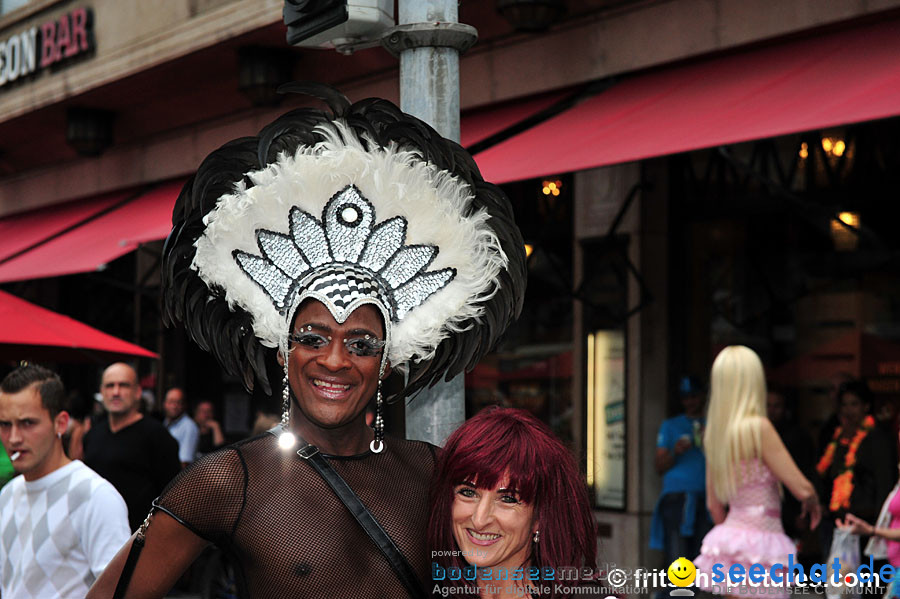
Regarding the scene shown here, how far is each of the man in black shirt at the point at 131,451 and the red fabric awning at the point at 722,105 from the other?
8.18 feet

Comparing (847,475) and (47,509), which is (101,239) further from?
(47,509)

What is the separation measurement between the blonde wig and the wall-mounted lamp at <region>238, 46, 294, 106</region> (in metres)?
5.54

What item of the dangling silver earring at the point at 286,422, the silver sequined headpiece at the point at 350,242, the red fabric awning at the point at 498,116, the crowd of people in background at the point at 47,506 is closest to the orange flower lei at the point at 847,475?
the red fabric awning at the point at 498,116

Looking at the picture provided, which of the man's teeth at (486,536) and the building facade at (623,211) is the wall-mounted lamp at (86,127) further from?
the man's teeth at (486,536)

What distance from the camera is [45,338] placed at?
7738 mm

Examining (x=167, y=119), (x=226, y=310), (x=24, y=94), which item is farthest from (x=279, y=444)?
(x=24, y=94)

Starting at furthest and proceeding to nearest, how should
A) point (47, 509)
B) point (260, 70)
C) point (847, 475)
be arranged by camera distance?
1. point (260, 70)
2. point (847, 475)
3. point (47, 509)

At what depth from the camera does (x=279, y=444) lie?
2.98 metres

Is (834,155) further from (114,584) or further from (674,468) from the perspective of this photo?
(114,584)

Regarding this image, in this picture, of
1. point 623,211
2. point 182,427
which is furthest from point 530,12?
point 182,427

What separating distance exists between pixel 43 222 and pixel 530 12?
25.1 ft

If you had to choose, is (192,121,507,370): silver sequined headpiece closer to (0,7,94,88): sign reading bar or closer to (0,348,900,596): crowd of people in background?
(0,348,900,596): crowd of people in background

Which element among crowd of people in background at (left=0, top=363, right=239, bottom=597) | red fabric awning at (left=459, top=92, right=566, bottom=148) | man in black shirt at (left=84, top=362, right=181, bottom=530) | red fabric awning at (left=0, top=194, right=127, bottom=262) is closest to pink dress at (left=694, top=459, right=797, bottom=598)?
red fabric awning at (left=459, top=92, right=566, bottom=148)

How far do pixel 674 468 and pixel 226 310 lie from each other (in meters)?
6.00
